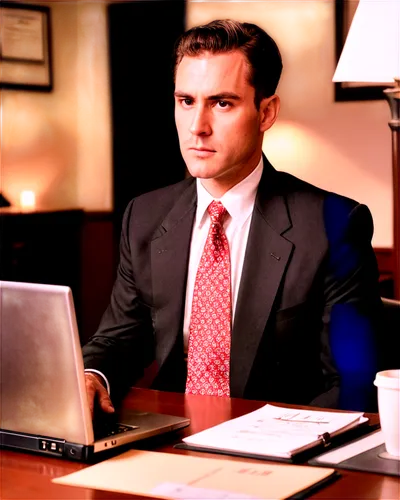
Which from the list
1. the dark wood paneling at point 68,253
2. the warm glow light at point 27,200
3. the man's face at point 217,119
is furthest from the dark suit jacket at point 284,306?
the warm glow light at point 27,200

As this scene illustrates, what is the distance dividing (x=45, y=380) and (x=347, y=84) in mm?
4581

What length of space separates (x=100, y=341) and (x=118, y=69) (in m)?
5.04

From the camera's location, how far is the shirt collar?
242 centimetres

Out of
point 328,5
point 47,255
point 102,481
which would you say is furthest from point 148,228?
point 47,255

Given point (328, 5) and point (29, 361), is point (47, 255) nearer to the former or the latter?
point (328, 5)

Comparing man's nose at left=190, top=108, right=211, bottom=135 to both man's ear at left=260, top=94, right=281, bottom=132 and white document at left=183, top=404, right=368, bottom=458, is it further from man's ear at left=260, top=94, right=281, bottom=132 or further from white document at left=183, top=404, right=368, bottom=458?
white document at left=183, top=404, right=368, bottom=458

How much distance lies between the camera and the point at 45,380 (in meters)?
1.59

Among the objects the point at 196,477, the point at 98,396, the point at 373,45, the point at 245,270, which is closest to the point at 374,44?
the point at 373,45

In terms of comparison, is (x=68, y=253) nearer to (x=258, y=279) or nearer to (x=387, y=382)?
(x=258, y=279)

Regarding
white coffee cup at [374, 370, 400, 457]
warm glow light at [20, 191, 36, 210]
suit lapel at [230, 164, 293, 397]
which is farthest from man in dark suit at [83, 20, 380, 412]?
warm glow light at [20, 191, 36, 210]

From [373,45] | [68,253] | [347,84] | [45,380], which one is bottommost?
[68,253]

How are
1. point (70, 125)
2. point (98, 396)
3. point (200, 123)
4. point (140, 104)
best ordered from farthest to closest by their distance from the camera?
point (70, 125) → point (140, 104) → point (200, 123) → point (98, 396)

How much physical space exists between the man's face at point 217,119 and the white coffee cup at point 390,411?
941 mm

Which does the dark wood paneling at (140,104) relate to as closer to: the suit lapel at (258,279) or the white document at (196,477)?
the suit lapel at (258,279)
